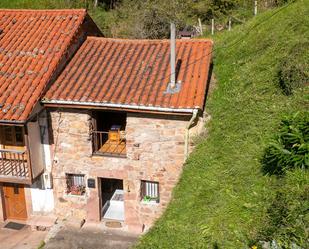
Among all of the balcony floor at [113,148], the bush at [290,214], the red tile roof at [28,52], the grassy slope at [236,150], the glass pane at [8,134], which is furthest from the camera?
the glass pane at [8,134]

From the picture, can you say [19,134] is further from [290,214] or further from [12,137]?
[290,214]

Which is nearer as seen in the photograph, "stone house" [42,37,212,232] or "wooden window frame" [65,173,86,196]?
"stone house" [42,37,212,232]

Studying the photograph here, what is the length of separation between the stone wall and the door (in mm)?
1532

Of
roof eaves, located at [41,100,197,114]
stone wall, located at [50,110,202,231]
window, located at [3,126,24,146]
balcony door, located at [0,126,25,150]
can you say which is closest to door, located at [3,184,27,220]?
stone wall, located at [50,110,202,231]

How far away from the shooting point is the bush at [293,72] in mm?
12195

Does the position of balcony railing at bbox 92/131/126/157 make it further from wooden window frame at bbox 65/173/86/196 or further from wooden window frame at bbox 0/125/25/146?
wooden window frame at bbox 0/125/25/146

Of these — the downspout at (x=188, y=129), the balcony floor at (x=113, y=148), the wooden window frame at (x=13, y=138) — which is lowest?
the balcony floor at (x=113, y=148)

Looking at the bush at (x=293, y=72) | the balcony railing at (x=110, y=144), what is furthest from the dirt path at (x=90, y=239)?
the bush at (x=293, y=72)

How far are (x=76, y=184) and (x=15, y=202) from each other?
2676mm

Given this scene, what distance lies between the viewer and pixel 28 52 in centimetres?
1448

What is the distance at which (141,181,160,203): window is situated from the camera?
1403 cm

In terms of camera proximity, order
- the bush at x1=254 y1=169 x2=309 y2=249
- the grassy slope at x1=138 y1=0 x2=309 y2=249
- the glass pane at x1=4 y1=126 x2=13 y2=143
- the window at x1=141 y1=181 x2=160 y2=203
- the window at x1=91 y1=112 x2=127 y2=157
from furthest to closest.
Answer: the glass pane at x1=4 y1=126 x2=13 y2=143
the window at x1=141 y1=181 x2=160 y2=203
the window at x1=91 y1=112 x2=127 y2=157
the grassy slope at x1=138 y1=0 x2=309 y2=249
the bush at x1=254 y1=169 x2=309 y2=249

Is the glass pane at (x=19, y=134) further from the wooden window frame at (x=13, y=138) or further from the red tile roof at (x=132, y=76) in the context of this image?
the red tile roof at (x=132, y=76)

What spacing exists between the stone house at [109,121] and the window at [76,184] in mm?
37
